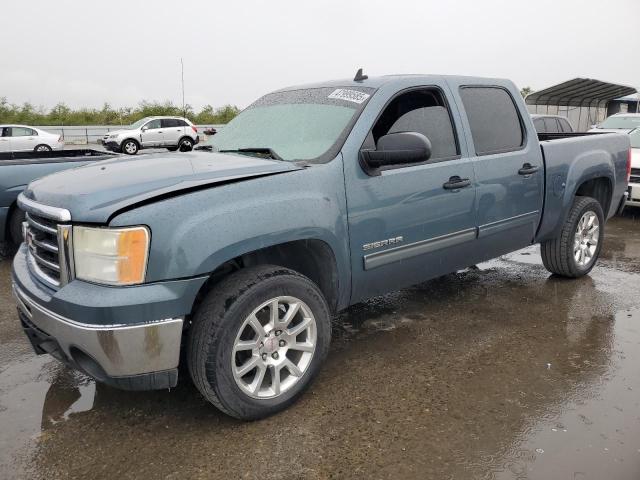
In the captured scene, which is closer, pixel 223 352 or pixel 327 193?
pixel 223 352

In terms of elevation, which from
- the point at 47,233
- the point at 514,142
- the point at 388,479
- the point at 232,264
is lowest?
the point at 388,479

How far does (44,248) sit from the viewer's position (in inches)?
106

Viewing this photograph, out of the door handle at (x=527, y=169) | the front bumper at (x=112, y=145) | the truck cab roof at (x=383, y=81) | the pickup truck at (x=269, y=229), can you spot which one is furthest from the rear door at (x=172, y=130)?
the door handle at (x=527, y=169)

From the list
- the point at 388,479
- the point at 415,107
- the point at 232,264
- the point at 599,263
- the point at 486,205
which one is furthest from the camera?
the point at 599,263

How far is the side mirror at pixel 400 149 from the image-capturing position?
9.95 ft

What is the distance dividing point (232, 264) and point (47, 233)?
2.97 feet

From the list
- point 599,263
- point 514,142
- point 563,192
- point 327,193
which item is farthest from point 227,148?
point 599,263

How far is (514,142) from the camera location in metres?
4.23

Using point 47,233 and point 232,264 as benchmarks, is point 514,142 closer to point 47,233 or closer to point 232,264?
point 232,264

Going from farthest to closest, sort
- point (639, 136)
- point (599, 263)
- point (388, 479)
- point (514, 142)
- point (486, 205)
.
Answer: point (639, 136) → point (599, 263) → point (514, 142) → point (486, 205) → point (388, 479)

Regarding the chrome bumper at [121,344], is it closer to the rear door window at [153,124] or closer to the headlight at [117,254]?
the headlight at [117,254]

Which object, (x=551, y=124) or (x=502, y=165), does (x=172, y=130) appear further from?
(x=502, y=165)

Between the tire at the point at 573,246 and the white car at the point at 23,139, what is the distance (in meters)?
19.7

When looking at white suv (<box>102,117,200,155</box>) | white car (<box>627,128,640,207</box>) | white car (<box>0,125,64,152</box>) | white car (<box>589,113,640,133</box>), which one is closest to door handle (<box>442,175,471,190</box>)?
white car (<box>627,128,640,207</box>)
